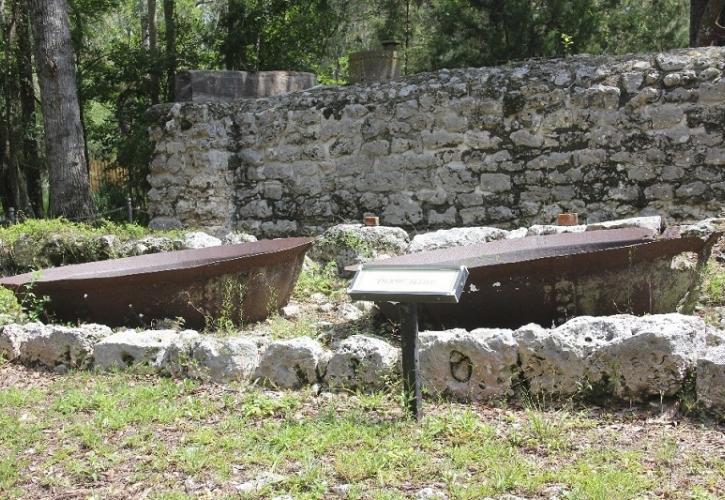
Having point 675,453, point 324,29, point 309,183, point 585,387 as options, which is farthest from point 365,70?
point 675,453

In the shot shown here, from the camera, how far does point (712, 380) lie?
3680 millimetres

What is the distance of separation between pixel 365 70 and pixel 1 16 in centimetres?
753

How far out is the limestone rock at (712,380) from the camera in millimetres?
3656

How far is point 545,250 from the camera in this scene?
18.7ft

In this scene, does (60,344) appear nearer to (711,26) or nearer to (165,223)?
(165,223)

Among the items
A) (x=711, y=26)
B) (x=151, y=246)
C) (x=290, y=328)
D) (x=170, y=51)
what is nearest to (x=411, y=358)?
(x=290, y=328)

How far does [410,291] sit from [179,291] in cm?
235

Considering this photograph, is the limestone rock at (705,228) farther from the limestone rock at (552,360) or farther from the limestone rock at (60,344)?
the limestone rock at (60,344)

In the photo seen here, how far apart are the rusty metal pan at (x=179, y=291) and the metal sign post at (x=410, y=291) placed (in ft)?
5.74

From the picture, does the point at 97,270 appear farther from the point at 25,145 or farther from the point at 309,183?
the point at 25,145

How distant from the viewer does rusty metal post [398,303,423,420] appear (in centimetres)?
387

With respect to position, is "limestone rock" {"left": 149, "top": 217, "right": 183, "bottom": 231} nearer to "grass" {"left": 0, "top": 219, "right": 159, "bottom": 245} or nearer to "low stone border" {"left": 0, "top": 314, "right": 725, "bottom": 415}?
"grass" {"left": 0, "top": 219, "right": 159, "bottom": 245}

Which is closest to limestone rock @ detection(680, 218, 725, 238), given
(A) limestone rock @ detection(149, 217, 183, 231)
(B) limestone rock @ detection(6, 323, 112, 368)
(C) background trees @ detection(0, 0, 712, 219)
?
(B) limestone rock @ detection(6, 323, 112, 368)

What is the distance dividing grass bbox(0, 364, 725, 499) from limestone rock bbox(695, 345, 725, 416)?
133mm
